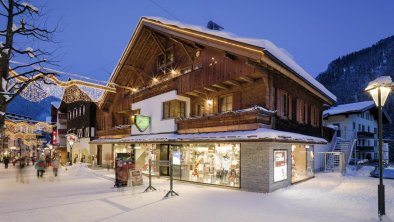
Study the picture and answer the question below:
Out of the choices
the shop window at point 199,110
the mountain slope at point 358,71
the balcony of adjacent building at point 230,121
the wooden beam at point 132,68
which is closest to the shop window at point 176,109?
the shop window at point 199,110

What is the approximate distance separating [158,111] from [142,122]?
1.57 metres

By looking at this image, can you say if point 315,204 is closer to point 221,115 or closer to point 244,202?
point 244,202

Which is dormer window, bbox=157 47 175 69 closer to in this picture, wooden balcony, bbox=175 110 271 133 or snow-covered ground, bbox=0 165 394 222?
wooden balcony, bbox=175 110 271 133

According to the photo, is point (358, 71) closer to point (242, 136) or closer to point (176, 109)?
point (176, 109)

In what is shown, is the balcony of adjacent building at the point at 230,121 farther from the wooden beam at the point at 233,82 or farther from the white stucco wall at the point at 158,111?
the wooden beam at the point at 233,82

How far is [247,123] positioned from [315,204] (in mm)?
5327

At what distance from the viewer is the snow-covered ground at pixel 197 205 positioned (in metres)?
9.33

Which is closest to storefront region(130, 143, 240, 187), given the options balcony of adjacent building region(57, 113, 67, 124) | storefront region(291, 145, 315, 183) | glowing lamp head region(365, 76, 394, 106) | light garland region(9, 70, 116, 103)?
storefront region(291, 145, 315, 183)

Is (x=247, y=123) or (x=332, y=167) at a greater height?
(x=247, y=123)

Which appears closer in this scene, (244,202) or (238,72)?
(244,202)

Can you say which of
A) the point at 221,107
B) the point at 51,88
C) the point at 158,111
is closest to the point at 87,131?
the point at 158,111

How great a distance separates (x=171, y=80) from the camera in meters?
21.0

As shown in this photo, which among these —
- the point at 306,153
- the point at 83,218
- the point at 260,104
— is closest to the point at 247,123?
the point at 260,104

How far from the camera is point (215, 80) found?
56.7ft
